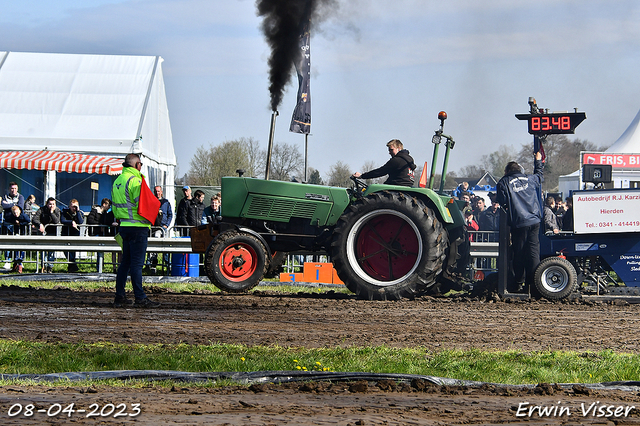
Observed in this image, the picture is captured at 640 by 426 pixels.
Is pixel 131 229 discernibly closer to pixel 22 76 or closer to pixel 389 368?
pixel 389 368

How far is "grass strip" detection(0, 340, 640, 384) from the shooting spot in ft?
17.8

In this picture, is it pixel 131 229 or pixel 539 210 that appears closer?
pixel 131 229

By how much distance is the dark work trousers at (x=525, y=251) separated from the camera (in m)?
10.5

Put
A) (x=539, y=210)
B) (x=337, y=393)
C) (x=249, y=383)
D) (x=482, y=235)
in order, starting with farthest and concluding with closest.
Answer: (x=482, y=235), (x=539, y=210), (x=249, y=383), (x=337, y=393)

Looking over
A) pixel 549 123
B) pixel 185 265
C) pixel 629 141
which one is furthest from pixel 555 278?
pixel 629 141

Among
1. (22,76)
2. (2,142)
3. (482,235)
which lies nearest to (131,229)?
(482,235)

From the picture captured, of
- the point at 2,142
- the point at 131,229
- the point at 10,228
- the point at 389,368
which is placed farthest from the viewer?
the point at 2,142

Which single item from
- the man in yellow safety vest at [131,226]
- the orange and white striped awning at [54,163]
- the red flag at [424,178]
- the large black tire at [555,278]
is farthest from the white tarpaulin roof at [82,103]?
the large black tire at [555,278]

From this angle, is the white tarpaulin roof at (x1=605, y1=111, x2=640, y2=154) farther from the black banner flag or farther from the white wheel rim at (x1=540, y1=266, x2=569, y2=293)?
the white wheel rim at (x1=540, y1=266, x2=569, y2=293)

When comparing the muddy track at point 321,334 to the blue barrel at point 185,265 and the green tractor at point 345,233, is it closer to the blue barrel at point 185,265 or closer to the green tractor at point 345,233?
the green tractor at point 345,233

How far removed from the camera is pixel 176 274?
50.1ft

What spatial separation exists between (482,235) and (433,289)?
3.96 m

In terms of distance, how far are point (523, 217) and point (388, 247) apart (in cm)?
195

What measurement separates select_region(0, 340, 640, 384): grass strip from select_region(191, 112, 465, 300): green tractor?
3778mm
